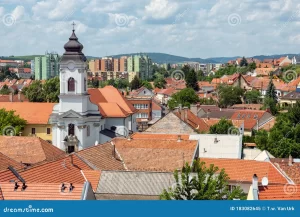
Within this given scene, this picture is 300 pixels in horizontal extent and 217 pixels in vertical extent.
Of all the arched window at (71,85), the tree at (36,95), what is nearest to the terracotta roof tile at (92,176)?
the arched window at (71,85)

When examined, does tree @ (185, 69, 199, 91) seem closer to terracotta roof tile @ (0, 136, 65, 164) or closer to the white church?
the white church

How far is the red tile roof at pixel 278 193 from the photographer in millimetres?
20906

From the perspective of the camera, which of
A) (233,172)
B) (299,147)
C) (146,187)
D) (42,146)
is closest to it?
(146,187)

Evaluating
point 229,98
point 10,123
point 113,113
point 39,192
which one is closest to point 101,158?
point 39,192

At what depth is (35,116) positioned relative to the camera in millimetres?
56531

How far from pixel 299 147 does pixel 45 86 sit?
54957mm

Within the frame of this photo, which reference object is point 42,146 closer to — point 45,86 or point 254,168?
point 254,168

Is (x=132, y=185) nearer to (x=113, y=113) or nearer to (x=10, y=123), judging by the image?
(x=113, y=113)

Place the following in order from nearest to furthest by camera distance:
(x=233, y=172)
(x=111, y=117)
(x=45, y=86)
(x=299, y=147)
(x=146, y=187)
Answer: (x=146, y=187) → (x=233, y=172) → (x=299, y=147) → (x=111, y=117) → (x=45, y=86)

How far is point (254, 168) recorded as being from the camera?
3238 centimetres

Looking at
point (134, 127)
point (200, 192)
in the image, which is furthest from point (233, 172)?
point (134, 127)

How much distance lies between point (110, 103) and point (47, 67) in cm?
13221

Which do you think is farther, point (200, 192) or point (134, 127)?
point (134, 127)

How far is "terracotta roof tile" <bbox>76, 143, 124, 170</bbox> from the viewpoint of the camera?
101 ft
